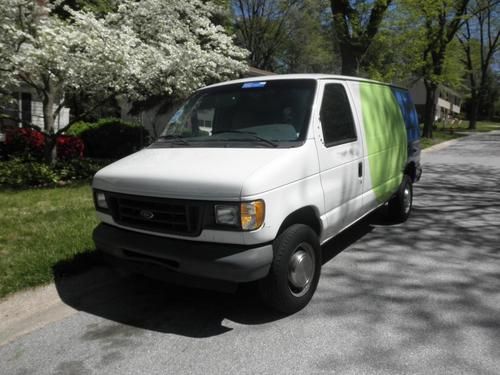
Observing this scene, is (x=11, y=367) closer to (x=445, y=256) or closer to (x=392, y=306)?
(x=392, y=306)

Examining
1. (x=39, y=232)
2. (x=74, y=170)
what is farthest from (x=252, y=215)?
(x=74, y=170)

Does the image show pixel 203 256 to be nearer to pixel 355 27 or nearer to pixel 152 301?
Result: pixel 152 301

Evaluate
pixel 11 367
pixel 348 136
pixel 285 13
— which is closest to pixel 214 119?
pixel 348 136

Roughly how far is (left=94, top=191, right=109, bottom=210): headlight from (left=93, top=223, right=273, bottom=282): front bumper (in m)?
0.47

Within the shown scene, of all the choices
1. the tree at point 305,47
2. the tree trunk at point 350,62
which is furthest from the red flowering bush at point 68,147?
the tree at point 305,47

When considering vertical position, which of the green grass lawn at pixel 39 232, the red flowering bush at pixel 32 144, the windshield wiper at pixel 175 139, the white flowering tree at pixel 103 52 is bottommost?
the green grass lawn at pixel 39 232

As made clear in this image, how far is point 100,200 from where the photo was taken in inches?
156

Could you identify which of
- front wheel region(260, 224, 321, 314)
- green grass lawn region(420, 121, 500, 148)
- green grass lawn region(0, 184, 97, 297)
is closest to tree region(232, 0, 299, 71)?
green grass lawn region(420, 121, 500, 148)

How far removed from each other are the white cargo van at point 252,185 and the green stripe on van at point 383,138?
1.5 inches

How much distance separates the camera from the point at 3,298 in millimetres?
3885

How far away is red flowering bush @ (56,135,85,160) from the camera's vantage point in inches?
483

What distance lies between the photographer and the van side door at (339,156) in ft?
13.4

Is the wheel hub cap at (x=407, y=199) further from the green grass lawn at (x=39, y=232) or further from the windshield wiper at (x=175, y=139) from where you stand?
the green grass lawn at (x=39, y=232)

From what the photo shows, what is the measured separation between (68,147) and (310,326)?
10.9 m
